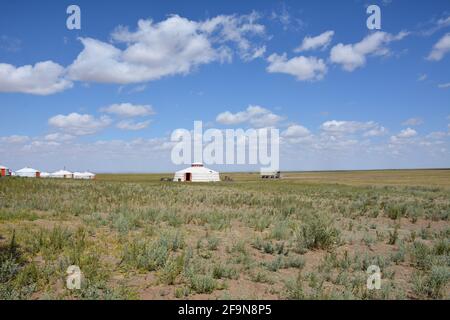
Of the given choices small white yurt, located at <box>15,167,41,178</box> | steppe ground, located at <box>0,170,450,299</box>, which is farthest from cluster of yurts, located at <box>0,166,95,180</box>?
steppe ground, located at <box>0,170,450,299</box>

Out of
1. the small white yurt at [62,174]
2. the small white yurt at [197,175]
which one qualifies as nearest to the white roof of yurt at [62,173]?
the small white yurt at [62,174]

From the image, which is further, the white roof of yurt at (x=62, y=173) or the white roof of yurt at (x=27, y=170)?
the white roof of yurt at (x=62, y=173)

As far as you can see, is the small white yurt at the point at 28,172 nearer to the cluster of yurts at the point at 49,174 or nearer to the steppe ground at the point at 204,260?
the cluster of yurts at the point at 49,174

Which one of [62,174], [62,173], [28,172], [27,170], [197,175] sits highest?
[27,170]

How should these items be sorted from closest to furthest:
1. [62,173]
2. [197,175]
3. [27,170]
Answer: [197,175], [27,170], [62,173]

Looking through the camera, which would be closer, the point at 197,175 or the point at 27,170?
the point at 197,175

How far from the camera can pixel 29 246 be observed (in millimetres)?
8734

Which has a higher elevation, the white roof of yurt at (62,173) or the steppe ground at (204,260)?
the white roof of yurt at (62,173)

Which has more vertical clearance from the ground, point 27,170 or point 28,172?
point 27,170

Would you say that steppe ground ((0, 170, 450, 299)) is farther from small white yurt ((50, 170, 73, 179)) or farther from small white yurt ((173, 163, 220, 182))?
small white yurt ((50, 170, 73, 179))

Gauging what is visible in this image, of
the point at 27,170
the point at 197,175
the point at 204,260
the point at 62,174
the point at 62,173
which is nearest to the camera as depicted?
the point at 204,260

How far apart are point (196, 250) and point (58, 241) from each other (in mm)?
3512

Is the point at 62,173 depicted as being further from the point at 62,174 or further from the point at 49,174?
the point at 49,174

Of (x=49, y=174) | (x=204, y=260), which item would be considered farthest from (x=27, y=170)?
(x=204, y=260)
